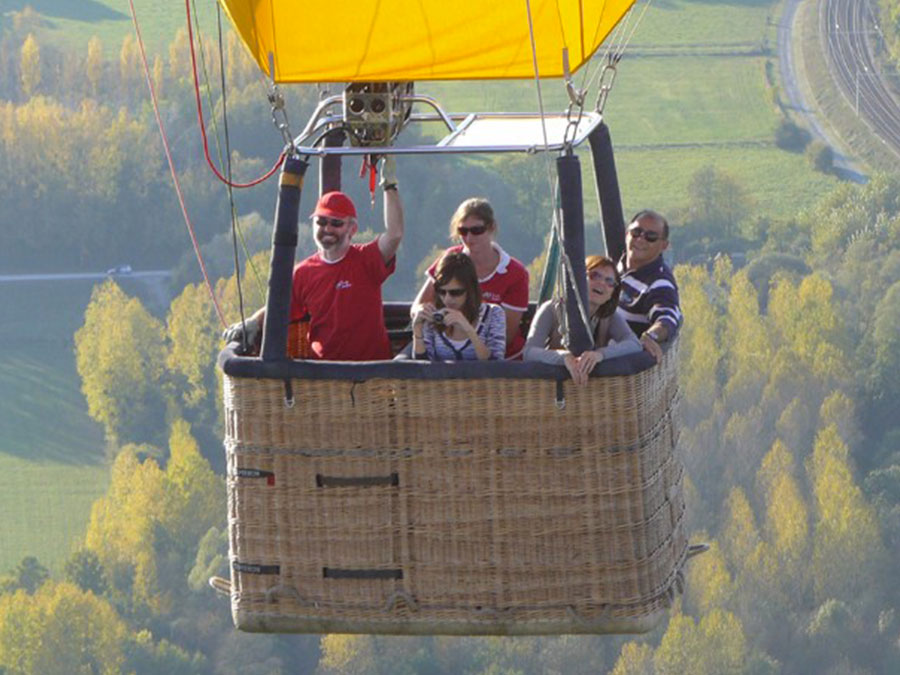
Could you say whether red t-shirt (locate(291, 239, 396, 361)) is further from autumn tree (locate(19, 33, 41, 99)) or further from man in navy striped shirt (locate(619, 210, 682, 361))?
autumn tree (locate(19, 33, 41, 99))

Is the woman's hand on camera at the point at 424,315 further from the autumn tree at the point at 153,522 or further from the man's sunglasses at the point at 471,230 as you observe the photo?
the autumn tree at the point at 153,522

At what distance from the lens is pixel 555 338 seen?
5.10 metres

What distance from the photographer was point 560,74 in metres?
5.33

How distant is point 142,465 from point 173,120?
14.8 m

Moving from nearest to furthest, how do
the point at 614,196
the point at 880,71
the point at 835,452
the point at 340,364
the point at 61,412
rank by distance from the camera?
the point at 340,364 < the point at 614,196 < the point at 835,452 < the point at 61,412 < the point at 880,71

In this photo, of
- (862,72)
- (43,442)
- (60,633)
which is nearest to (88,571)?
(60,633)

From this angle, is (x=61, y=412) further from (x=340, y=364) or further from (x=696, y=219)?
(x=340, y=364)

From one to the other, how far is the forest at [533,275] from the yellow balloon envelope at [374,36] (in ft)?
111

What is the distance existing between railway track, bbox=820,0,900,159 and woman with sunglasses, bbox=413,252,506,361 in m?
59.8

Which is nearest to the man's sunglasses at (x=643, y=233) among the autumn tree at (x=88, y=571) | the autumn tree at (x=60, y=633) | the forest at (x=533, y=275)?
the forest at (x=533, y=275)

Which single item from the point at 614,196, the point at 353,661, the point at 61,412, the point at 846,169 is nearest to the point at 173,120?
the point at 61,412

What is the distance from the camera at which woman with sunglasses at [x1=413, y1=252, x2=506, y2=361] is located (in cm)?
508

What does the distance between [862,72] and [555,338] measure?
61.9 meters

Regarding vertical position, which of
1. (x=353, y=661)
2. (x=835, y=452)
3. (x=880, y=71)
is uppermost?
(x=880, y=71)
